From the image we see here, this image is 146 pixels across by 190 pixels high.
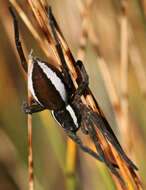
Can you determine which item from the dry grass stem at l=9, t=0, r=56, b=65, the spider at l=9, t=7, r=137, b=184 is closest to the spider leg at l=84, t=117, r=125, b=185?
the spider at l=9, t=7, r=137, b=184

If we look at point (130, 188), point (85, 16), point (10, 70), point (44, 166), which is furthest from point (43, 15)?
point (44, 166)

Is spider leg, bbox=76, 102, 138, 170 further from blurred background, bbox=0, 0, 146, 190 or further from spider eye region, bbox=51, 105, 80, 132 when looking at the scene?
blurred background, bbox=0, 0, 146, 190

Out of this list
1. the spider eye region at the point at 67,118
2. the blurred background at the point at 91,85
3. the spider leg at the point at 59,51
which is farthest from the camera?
the blurred background at the point at 91,85

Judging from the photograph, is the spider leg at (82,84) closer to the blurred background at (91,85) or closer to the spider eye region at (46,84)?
the spider eye region at (46,84)

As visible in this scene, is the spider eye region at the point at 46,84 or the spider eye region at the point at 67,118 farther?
the spider eye region at the point at 67,118

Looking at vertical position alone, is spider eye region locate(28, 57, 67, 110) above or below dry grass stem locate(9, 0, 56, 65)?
below

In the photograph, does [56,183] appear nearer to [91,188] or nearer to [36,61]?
[91,188]

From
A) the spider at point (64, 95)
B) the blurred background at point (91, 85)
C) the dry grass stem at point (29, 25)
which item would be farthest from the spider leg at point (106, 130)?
the blurred background at point (91, 85)
